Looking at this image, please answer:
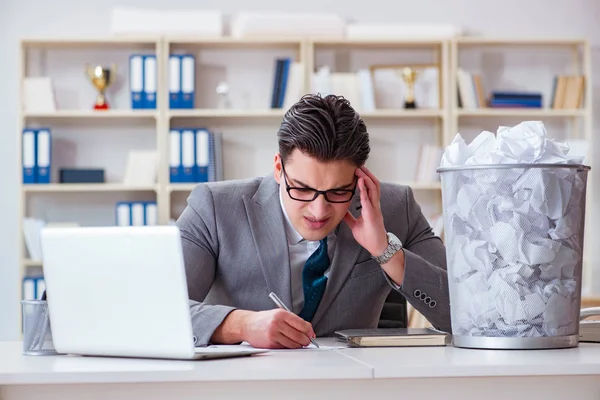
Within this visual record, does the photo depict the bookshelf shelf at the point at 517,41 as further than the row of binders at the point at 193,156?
Yes

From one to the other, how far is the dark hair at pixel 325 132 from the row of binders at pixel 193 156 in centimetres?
256

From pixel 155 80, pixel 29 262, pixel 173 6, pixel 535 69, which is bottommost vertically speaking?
pixel 29 262

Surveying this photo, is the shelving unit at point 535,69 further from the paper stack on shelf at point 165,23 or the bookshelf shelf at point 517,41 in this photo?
the paper stack on shelf at point 165,23

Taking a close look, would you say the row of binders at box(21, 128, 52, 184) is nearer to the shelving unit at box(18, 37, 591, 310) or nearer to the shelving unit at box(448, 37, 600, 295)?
the shelving unit at box(18, 37, 591, 310)

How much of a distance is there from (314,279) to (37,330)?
0.78 m

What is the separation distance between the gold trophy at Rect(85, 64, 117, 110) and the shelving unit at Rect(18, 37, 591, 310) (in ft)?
0.23

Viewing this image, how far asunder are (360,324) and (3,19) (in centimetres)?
331

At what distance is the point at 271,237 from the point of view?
211 cm

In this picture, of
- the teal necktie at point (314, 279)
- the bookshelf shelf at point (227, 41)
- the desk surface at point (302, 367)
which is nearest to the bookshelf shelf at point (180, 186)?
the bookshelf shelf at point (227, 41)

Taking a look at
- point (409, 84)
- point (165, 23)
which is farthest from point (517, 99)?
point (165, 23)

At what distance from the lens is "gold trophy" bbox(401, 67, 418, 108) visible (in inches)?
184

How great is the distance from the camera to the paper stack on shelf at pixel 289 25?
4.57 m

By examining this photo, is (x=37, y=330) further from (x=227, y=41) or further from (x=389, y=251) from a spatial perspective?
(x=227, y=41)

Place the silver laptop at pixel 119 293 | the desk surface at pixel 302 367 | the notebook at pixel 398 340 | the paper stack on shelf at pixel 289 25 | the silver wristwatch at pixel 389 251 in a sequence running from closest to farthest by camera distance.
Answer: the desk surface at pixel 302 367 < the silver laptop at pixel 119 293 < the notebook at pixel 398 340 < the silver wristwatch at pixel 389 251 < the paper stack on shelf at pixel 289 25
